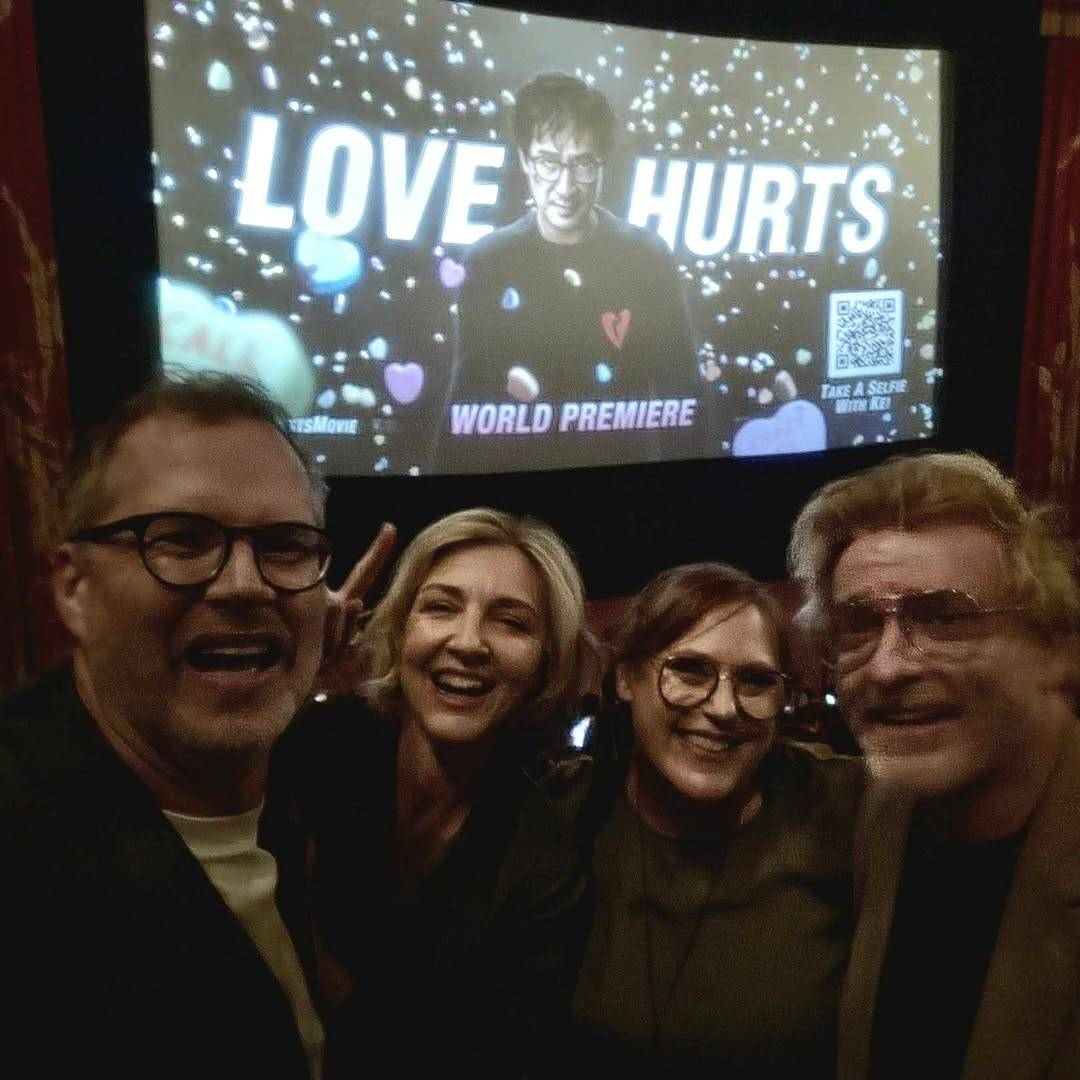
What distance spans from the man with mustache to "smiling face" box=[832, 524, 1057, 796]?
67cm

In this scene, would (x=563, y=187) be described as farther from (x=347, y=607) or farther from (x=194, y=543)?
(x=194, y=543)

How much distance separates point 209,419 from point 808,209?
3.62 meters

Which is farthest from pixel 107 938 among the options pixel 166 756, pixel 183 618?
pixel 183 618

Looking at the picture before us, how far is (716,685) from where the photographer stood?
1620 millimetres

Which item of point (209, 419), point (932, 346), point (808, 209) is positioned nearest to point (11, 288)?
point (209, 419)

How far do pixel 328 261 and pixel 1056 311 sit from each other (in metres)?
3.36

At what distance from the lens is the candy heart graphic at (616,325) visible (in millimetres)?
3918

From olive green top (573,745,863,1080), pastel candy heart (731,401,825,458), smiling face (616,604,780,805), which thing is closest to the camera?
olive green top (573,745,863,1080)

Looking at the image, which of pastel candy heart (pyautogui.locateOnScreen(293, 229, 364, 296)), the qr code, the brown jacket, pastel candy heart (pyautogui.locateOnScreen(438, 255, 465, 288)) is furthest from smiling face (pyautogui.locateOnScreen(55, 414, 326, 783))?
the qr code

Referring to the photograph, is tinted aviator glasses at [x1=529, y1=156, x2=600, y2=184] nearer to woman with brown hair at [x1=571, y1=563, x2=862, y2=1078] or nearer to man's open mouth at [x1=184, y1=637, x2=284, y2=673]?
woman with brown hair at [x1=571, y1=563, x2=862, y2=1078]

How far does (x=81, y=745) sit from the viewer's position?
1131 millimetres

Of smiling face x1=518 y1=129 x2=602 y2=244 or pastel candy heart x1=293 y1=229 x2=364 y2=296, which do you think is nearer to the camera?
pastel candy heart x1=293 y1=229 x2=364 y2=296

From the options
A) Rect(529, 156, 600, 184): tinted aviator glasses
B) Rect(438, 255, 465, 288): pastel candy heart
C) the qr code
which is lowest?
Rect(438, 255, 465, 288): pastel candy heart

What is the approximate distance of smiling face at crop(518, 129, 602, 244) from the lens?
368 centimetres
